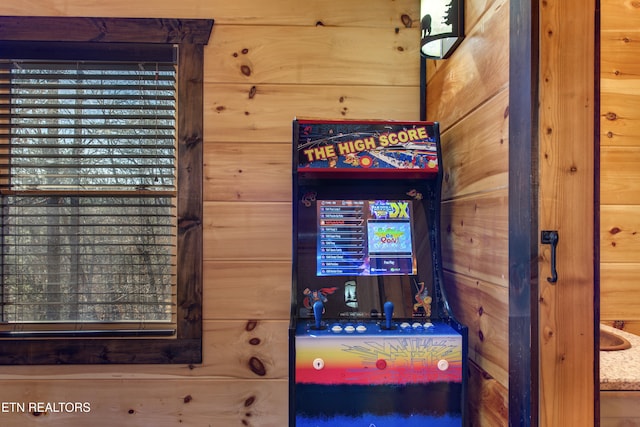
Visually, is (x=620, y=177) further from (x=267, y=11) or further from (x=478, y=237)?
(x=267, y=11)

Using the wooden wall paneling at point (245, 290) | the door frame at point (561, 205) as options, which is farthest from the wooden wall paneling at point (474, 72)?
the wooden wall paneling at point (245, 290)

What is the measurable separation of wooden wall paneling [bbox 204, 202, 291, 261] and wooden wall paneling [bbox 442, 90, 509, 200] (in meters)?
0.79

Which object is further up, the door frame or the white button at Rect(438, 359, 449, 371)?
the door frame

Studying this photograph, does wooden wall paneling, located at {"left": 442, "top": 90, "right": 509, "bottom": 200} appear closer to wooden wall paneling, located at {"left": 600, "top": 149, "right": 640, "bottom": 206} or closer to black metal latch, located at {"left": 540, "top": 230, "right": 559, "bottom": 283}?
black metal latch, located at {"left": 540, "top": 230, "right": 559, "bottom": 283}

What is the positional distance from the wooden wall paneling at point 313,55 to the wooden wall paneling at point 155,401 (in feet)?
4.99

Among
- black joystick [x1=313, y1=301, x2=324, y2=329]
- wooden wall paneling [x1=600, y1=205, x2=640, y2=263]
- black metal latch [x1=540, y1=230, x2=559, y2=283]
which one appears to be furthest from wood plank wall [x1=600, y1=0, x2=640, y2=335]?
black joystick [x1=313, y1=301, x2=324, y2=329]

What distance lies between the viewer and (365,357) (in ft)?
4.11

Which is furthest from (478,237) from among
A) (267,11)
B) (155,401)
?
(155,401)

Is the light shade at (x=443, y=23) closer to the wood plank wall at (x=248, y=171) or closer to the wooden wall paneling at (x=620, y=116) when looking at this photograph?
the wood plank wall at (x=248, y=171)

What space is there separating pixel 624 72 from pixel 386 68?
3.56ft

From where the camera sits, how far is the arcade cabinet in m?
1.25

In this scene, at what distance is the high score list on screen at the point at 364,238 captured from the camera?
1491 mm

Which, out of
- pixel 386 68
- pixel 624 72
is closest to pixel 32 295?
pixel 386 68

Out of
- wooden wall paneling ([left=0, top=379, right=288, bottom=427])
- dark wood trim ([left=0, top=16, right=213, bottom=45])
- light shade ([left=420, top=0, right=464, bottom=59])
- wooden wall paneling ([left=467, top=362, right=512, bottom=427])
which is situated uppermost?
dark wood trim ([left=0, top=16, right=213, bottom=45])
